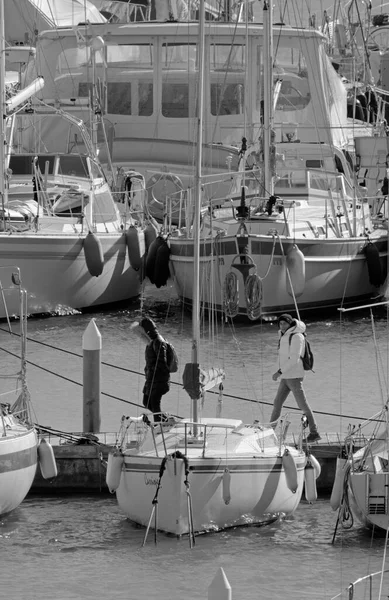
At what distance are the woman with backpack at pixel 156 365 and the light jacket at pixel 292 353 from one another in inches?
43.6

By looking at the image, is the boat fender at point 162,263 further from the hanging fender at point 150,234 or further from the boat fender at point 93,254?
the hanging fender at point 150,234

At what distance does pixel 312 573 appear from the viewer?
13477 millimetres

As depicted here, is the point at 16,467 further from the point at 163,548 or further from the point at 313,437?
the point at 313,437

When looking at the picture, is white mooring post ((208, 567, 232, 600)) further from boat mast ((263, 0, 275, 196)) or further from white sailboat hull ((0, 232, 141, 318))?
boat mast ((263, 0, 275, 196))

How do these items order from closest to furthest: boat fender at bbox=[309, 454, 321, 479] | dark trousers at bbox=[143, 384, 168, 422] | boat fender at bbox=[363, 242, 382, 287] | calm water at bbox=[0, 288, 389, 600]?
calm water at bbox=[0, 288, 389, 600] < boat fender at bbox=[309, 454, 321, 479] < dark trousers at bbox=[143, 384, 168, 422] < boat fender at bbox=[363, 242, 382, 287]

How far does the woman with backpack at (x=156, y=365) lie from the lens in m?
16.1

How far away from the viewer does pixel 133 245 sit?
29.5 m

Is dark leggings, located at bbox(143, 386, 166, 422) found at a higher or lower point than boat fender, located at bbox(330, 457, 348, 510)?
higher

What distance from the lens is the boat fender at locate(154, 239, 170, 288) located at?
28891mm

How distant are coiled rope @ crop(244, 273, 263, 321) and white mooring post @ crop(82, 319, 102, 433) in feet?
31.6

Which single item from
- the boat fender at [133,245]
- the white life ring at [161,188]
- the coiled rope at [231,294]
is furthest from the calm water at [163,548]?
the white life ring at [161,188]

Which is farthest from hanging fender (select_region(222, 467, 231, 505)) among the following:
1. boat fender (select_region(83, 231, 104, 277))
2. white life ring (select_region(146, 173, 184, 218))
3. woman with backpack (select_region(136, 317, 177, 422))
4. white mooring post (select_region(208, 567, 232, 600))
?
white life ring (select_region(146, 173, 184, 218))

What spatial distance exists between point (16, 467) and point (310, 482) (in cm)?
267

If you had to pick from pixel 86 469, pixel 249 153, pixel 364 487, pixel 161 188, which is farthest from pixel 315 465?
pixel 161 188
